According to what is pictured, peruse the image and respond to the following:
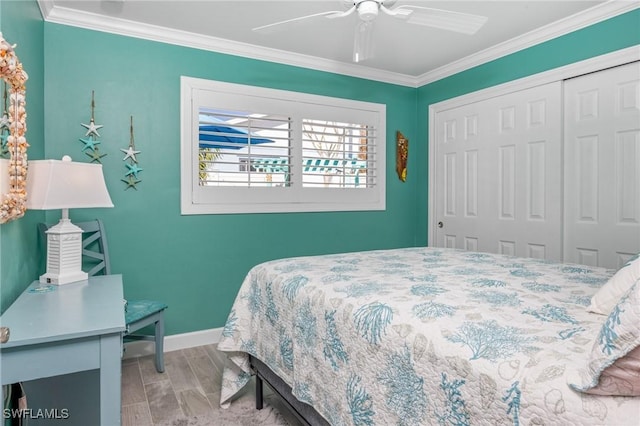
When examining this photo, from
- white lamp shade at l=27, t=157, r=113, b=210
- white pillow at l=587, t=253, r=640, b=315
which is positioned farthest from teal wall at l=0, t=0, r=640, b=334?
white pillow at l=587, t=253, r=640, b=315

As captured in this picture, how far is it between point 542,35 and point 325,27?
1.65 meters

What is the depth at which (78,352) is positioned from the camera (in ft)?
4.42

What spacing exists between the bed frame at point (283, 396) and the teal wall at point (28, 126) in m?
1.14

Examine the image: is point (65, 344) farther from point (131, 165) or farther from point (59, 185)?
point (131, 165)

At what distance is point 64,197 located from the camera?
181 cm

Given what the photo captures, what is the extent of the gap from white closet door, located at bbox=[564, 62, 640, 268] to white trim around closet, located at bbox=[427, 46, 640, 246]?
2.1 inches

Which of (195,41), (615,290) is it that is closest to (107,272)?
(195,41)

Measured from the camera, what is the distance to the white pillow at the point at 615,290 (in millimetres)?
1153

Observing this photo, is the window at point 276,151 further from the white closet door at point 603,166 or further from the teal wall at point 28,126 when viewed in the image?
the white closet door at point 603,166

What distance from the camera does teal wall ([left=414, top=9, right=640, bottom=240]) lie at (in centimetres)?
264

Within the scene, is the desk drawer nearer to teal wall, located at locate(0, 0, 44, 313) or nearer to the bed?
teal wall, located at locate(0, 0, 44, 313)

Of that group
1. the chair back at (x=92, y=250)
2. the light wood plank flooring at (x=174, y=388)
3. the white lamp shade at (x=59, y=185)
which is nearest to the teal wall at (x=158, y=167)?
the chair back at (x=92, y=250)

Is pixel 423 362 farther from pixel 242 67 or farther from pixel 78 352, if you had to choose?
pixel 242 67

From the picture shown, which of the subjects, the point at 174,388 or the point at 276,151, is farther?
the point at 276,151
